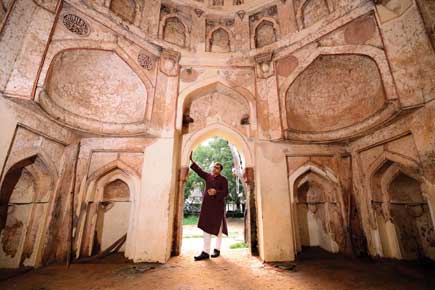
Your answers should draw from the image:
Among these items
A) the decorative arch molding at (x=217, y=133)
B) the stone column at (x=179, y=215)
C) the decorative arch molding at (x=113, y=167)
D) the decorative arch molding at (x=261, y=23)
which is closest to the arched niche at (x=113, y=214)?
the decorative arch molding at (x=113, y=167)

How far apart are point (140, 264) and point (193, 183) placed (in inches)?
541

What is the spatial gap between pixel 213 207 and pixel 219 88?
3478 millimetres

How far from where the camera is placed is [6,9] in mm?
3287

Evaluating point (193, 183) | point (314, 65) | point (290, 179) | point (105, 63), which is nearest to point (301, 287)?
point (290, 179)

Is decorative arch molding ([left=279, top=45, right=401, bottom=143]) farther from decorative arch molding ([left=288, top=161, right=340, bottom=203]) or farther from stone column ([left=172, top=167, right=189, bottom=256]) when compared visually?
stone column ([left=172, top=167, right=189, bottom=256])

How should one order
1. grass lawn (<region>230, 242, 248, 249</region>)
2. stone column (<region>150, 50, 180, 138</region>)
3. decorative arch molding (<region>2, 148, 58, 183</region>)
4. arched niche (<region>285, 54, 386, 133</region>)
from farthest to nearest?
grass lawn (<region>230, 242, 248, 249</region>), stone column (<region>150, 50, 180, 138</region>), arched niche (<region>285, 54, 386, 133</region>), decorative arch molding (<region>2, 148, 58, 183</region>)

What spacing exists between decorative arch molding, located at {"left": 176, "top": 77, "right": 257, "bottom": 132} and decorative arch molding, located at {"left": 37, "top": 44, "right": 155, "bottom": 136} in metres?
0.87

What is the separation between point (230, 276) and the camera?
351 centimetres

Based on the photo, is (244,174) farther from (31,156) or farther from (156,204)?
(31,156)

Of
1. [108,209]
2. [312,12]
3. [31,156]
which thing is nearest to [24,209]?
[31,156]

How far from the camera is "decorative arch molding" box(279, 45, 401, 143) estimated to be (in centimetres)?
375

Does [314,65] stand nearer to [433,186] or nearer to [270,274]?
[433,186]

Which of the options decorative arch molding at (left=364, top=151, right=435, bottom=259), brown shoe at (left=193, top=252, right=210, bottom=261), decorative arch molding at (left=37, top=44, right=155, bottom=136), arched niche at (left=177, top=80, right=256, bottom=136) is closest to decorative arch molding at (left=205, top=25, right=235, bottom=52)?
arched niche at (left=177, top=80, right=256, bottom=136)

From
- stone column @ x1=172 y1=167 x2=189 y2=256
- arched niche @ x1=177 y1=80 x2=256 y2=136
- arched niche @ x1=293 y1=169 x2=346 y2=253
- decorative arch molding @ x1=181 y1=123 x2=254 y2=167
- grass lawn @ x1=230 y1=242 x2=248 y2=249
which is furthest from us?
grass lawn @ x1=230 y1=242 x2=248 y2=249
